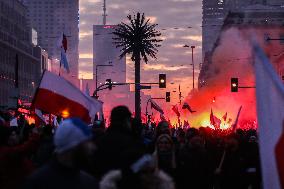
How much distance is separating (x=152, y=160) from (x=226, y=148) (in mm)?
7527

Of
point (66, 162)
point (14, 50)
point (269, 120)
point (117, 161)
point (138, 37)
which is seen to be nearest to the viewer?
point (66, 162)

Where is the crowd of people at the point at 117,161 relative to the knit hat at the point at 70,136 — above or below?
below

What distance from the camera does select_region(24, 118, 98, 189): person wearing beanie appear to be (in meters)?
5.23

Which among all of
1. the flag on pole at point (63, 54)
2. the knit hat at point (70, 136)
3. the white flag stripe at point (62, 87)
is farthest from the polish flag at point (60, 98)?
the flag on pole at point (63, 54)

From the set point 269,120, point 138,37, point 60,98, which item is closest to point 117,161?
point 269,120

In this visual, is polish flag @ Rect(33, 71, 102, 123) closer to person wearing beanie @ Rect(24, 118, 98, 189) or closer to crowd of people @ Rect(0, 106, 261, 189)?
crowd of people @ Rect(0, 106, 261, 189)

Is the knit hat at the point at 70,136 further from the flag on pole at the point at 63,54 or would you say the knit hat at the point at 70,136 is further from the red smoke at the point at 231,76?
the red smoke at the point at 231,76

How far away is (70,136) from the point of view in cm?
529

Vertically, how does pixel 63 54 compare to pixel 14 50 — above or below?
below

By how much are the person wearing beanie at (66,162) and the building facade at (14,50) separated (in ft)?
276

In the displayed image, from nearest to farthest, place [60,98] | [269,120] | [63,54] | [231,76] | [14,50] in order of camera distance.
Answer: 1. [269,120]
2. [60,98]
3. [63,54]
4. [231,76]
5. [14,50]

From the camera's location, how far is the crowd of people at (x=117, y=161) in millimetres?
5297

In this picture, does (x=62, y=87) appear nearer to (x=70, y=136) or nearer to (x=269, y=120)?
(x=269, y=120)

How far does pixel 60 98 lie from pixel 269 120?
633cm
